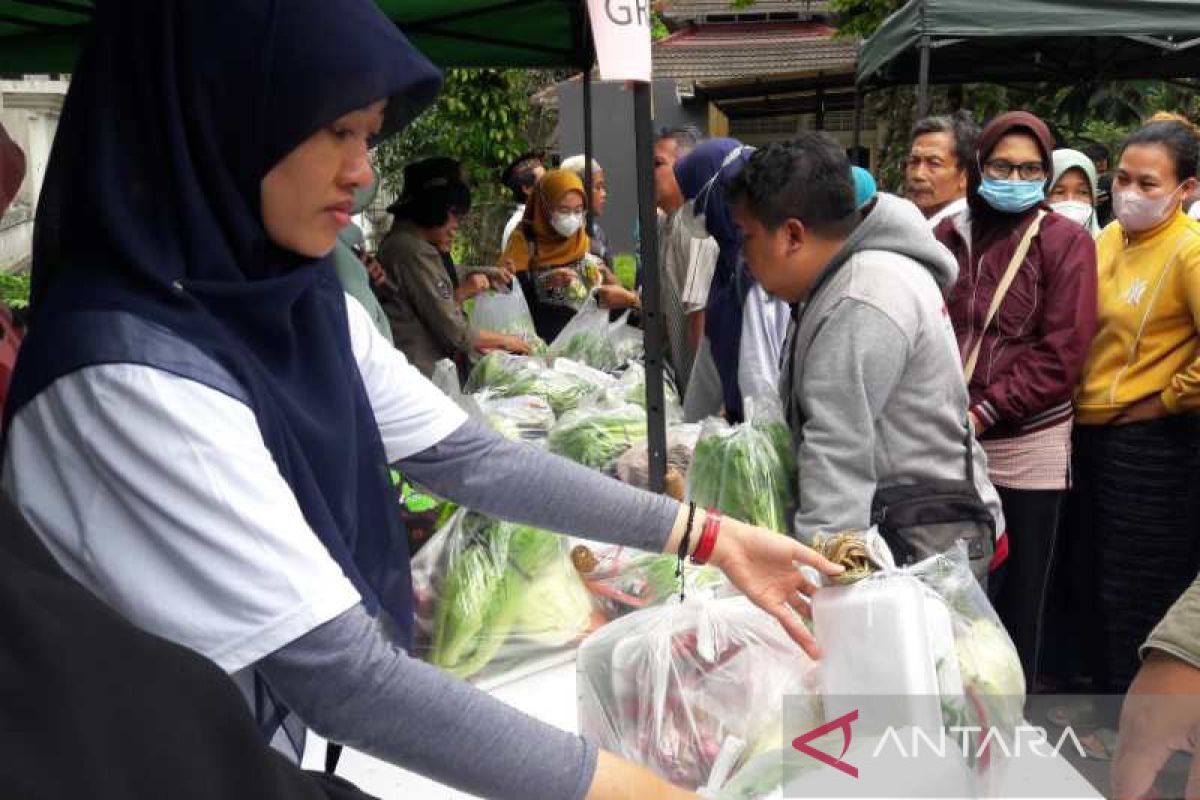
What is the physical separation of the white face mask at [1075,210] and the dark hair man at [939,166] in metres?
0.32

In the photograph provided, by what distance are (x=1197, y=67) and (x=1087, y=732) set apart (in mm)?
5966

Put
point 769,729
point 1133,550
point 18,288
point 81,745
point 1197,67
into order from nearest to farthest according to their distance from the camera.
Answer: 1. point 81,745
2. point 769,729
3. point 1133,550
4. point 18,288
5. point 1197,67

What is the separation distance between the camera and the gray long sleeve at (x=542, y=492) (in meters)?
1.56

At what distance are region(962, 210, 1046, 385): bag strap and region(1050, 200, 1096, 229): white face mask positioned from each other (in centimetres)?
88

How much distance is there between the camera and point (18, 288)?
6.36 m

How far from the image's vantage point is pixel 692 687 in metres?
1.58

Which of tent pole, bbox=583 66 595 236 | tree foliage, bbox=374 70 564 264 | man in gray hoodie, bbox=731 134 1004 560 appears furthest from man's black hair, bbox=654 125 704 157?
tree foliage, bbox=374 70 564 264

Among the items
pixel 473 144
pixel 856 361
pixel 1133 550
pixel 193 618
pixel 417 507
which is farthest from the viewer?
pixel 473 144

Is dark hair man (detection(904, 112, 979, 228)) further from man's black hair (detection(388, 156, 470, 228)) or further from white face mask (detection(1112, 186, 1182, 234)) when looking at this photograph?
man's black hair (detection(388, 156, 470, 228))

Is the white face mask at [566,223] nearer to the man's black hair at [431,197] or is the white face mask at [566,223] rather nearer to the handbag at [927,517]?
the man's black hair at [431,197]

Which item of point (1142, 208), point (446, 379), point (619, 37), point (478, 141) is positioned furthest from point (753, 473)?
point (478, 141)

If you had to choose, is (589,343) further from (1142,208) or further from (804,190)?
(804,190)

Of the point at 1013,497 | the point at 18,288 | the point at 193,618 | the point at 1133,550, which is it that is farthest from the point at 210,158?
the point at 18,288

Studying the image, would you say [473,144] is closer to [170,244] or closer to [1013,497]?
[1013,497]
